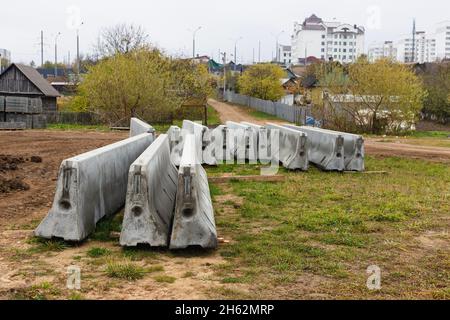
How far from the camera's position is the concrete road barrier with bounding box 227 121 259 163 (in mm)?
16234

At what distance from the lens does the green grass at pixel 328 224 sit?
18.8 ft

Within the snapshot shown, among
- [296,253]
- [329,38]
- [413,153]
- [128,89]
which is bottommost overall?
[296,253]

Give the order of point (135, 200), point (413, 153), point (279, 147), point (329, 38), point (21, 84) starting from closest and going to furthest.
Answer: point (135, 200) → point (279, 147) → point (413, 153) → point (21, 84) → point (329, 38)

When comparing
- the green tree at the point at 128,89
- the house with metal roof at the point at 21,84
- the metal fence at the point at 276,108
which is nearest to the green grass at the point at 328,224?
the green tree at the point at 128,89

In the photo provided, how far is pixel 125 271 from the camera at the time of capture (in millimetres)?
5445

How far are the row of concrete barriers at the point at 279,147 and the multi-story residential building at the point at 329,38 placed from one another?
426ft

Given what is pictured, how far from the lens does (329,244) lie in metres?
7.00

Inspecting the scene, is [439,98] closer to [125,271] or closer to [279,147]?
[279,147]

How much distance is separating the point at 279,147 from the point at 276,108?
39.8 meters

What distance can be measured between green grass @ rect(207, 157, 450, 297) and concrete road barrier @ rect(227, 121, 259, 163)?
263 cm

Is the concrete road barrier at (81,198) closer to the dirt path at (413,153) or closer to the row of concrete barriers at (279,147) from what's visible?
the row of concrete barriers at (279,147)

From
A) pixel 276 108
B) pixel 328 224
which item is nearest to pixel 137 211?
pixel 328 224

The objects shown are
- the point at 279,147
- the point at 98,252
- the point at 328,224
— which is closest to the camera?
the point at 98,252
